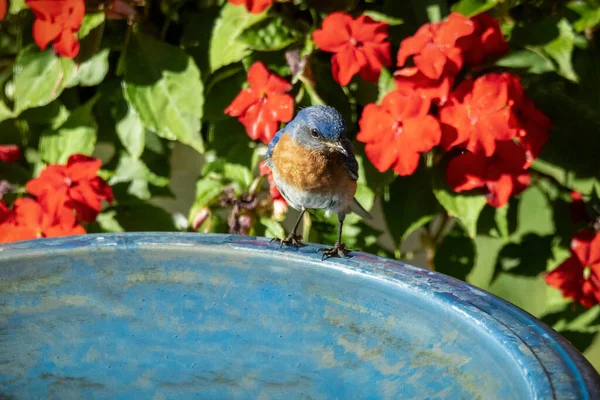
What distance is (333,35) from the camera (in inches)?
83.1

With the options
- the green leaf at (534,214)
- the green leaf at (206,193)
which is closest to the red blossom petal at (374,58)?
the green leaf at (206,193)

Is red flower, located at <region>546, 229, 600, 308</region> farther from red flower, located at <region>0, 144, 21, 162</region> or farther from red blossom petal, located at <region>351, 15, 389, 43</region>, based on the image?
red flower, located at <region>0, 144, 21, 162</region>

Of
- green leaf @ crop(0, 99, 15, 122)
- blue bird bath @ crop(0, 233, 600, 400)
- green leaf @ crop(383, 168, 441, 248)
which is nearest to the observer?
blue bird bath @ crop(0, 233, 600, 400)

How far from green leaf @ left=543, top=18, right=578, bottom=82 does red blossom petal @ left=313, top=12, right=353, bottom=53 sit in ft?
1.90

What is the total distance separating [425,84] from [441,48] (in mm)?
114

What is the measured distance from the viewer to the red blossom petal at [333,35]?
2.11 meters

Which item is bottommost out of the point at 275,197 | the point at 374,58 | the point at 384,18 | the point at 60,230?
the point at 60,230

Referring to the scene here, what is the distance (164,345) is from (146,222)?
158 centimetres

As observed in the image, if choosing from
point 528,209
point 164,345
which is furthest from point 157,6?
point 164,345

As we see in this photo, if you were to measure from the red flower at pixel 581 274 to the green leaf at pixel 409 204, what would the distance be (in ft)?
1.34

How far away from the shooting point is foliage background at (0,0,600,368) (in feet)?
7.66

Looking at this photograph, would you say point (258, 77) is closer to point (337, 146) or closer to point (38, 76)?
point (337, 146)

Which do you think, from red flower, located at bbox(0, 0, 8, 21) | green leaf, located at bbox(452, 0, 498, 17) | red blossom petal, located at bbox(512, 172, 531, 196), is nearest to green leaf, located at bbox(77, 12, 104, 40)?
red flower, located at bbox(0, 0, 8, 21)

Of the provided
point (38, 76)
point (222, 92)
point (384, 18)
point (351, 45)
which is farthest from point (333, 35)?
point (38, 76)
